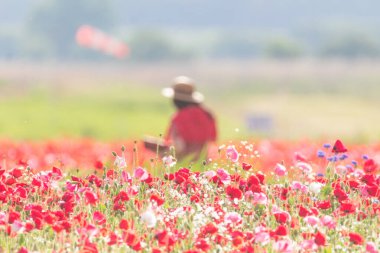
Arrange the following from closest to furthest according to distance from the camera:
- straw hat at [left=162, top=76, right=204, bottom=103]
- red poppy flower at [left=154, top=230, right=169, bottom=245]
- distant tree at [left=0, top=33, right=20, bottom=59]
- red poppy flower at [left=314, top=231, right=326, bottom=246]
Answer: red poppy flower at [left=154, top=230, right=169, bottom=245] → red poppy flower at [left=314, top=231, right=326, bottom=246] → straw hat at [left=162, top=76, right=204, bottom=103] → distant tree at [left=0, top=33, right=20, bottom=59]

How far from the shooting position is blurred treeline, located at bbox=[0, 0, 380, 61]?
96500 millimetres

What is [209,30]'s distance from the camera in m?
188

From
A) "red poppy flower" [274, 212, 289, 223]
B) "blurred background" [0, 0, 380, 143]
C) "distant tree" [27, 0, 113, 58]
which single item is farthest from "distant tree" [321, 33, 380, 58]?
Answer: "red poppy flower" [274, 212, 289, 223]

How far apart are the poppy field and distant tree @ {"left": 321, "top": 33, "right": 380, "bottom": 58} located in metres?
86.7

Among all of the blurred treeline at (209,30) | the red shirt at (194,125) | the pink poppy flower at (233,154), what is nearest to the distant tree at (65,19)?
the blurred treeline at (209,30)

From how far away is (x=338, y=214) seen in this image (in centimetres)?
607

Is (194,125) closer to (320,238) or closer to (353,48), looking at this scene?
(320,238)

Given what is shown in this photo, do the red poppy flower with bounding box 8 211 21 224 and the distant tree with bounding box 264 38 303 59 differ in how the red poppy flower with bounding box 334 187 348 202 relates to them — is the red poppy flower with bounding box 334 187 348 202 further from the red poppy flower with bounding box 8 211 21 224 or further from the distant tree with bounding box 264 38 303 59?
the distant tree with bounding box 264 38 303 59

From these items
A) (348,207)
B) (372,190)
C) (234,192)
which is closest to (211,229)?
(234,192)

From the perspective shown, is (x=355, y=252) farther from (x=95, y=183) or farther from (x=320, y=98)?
(x=320, y=98)

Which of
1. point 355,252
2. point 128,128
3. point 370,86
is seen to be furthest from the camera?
point 370,86

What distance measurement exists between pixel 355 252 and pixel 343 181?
1.67 metres

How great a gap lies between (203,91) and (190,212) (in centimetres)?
4399

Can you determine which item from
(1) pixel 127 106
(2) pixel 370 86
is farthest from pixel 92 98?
(2) pixel 370 86
